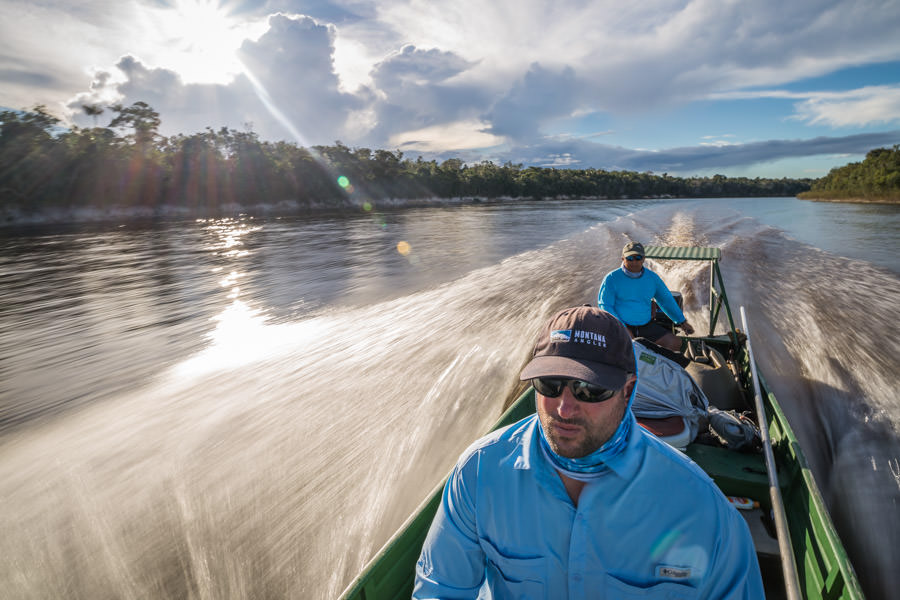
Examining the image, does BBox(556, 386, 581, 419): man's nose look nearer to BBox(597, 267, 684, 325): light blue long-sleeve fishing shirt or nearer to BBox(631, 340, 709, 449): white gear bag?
BBox(631, 340, 709, 449): white gear bag

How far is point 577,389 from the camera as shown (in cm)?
149

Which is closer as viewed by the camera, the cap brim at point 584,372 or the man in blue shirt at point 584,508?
the man in blue shirt at point 584,508

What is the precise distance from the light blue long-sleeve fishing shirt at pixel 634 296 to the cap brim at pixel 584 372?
428 centimetres

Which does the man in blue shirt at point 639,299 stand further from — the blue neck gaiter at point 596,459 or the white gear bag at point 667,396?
the blue neck gaiter at point 596,459

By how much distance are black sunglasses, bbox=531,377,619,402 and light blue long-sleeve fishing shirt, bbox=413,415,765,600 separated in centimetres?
17

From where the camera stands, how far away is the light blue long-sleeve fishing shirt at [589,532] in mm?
1334

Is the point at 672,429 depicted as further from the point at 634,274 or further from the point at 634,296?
the point at 634,274

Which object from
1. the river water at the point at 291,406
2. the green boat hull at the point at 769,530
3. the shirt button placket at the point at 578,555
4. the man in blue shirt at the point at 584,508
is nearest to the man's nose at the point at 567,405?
the man in blue shirt at the point at 584,508

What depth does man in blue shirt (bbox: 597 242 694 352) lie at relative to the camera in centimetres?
552

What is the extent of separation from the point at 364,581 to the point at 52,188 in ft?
212

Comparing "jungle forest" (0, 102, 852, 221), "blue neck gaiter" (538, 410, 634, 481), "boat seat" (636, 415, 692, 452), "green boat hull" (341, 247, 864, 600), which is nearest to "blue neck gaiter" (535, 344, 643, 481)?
"blue neck gaiter" (538, 410, 634, 481)

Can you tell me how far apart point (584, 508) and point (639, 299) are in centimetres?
472

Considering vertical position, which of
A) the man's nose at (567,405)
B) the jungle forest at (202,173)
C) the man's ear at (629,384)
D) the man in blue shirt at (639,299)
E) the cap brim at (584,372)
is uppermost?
the jungle forest at (202,173)

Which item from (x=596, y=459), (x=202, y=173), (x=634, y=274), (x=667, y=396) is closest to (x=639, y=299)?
(x=634, y=274)
